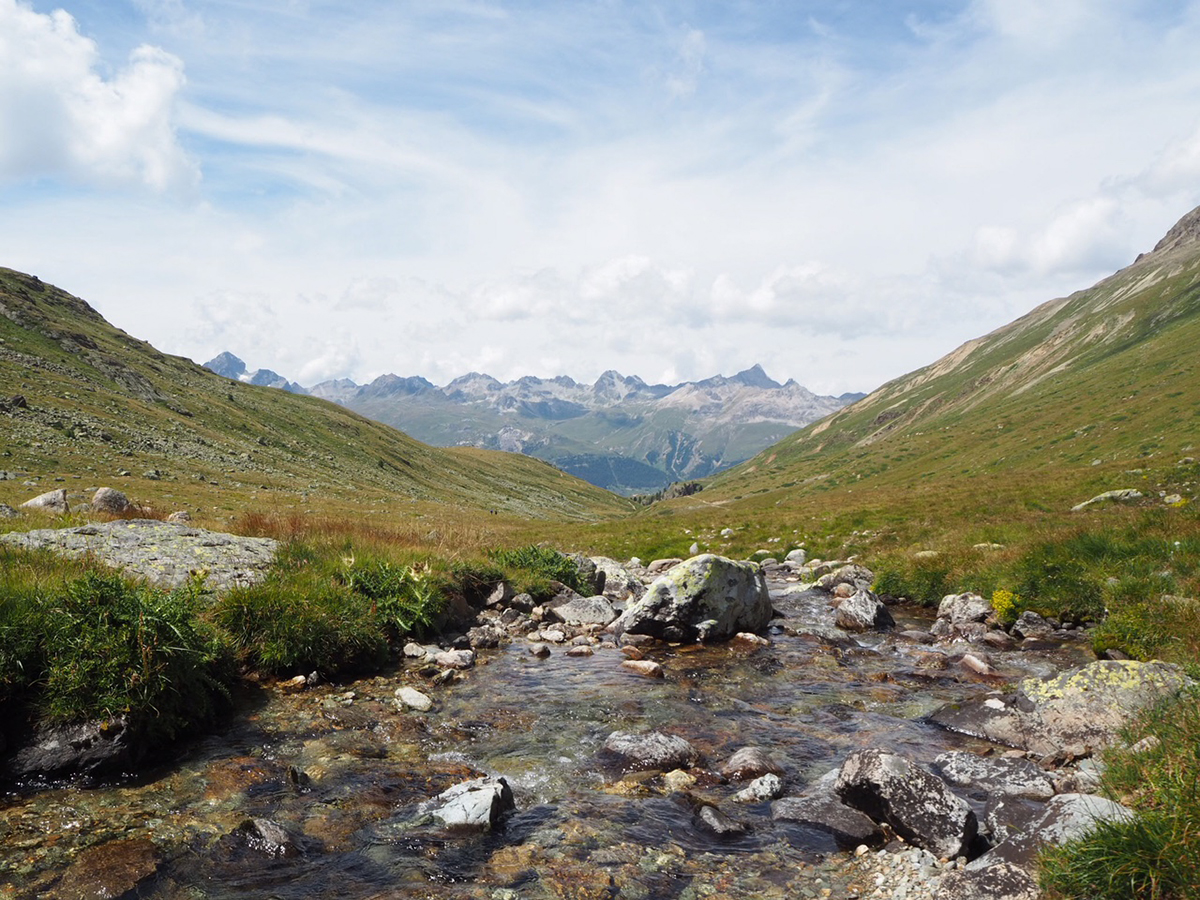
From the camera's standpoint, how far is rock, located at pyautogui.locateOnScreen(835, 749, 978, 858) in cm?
728

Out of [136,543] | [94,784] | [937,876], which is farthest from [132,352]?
[937,876]

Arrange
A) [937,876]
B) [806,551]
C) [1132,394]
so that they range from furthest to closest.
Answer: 1. [1132,394]
2. [806,551]
3. [937,876]

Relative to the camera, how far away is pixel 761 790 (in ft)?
29.9

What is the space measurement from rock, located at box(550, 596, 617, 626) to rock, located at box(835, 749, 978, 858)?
1170 cm

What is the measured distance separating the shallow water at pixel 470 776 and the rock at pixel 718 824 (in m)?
0.16

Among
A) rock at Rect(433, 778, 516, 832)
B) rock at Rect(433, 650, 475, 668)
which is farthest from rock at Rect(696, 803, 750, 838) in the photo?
rock at Rect(433, 650, 475, 668)

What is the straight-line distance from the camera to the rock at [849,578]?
2409cm

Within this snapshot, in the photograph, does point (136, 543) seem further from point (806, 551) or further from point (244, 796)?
point (806, 551)

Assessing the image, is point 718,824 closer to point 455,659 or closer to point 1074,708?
point 1074,708

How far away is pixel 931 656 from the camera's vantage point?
15.6 meters

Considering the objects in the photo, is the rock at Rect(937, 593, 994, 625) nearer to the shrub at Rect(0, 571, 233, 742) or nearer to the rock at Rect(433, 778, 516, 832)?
the rock at Rect(433, 778, 516, 832)

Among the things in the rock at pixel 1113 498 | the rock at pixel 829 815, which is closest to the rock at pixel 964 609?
the rock at pixel 829 815

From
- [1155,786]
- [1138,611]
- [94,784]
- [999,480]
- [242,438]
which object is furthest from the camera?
[242,438]

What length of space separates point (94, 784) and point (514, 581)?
13.8m
